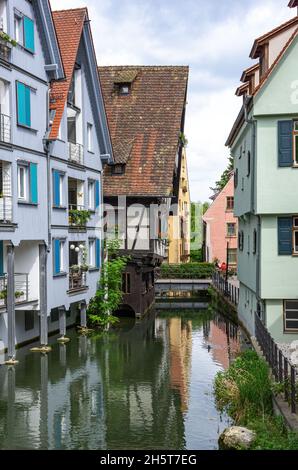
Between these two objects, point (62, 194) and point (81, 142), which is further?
point (81, 142)

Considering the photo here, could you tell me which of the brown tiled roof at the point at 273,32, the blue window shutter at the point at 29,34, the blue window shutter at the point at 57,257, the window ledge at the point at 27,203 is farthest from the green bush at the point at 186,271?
the blue window shutter at the point at 29,34

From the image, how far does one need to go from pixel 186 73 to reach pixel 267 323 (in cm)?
2395

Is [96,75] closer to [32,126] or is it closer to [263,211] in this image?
[32,126]

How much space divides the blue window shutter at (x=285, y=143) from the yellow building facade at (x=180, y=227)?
107ft

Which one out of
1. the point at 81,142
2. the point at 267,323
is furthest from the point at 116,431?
the point at 81,142

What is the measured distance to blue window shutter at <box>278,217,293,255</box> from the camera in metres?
23.8

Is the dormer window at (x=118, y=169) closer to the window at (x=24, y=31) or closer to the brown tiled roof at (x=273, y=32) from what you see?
the window at (x=24, y=31)

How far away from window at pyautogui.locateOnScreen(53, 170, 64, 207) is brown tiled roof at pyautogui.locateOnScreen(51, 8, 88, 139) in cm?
227

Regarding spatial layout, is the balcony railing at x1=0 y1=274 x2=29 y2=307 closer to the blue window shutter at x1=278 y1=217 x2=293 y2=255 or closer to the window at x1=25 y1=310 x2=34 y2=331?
the window at x1=25 y1=310 x2=34 y2=331

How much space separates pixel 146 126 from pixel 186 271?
18.8m

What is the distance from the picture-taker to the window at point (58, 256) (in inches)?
1105

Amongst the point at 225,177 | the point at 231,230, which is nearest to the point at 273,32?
the point at 231,230

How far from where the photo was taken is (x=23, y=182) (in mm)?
25516

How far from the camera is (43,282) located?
86.1 ft
